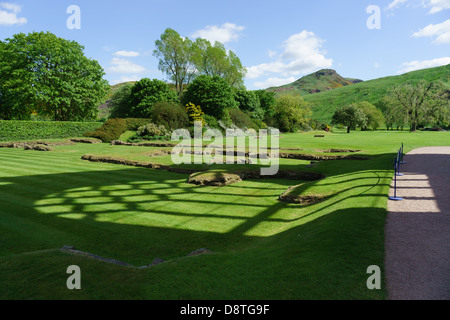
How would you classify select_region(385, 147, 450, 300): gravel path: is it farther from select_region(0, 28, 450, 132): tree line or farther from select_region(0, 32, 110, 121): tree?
select_region(0, 32, 110, 121): tree

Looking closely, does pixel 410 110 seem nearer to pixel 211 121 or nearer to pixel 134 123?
pixel 211 121

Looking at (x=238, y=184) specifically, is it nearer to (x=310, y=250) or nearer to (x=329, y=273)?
(x=310, y=250)

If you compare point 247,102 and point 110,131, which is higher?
point 247,102

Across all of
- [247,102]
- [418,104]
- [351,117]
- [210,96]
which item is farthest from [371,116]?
[210,96]

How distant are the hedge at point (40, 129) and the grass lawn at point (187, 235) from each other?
22.8m

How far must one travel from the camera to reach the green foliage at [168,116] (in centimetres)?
3891

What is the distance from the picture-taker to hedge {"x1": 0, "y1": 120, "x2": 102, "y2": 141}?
3138 cm

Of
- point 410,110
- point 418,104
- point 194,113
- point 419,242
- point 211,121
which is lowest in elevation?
point 419,242

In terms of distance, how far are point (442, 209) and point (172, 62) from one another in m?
58.3

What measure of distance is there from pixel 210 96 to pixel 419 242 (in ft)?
143

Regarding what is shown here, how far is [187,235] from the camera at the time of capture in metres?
6.56

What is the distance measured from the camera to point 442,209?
6352mm

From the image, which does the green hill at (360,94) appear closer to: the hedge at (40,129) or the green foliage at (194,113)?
the green foliage at (194,113)

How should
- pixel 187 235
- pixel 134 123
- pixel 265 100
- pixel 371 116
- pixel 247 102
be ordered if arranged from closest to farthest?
1. pixel 187 235
2. pixel 134 123
3. pixel 247 102
4. pixel 265 100
5. pixel 371 116
